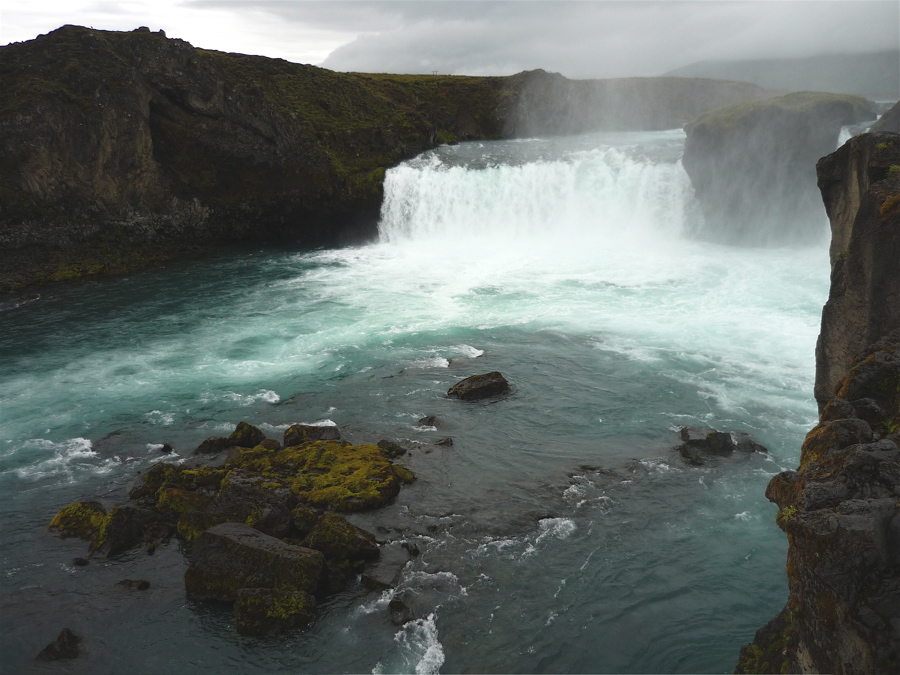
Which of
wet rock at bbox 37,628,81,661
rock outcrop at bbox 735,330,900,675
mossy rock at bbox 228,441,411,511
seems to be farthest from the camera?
mossy rock at bbox 228,441,411,511

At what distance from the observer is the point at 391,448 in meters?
18.4

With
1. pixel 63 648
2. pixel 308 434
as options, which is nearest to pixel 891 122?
pixel 308 434

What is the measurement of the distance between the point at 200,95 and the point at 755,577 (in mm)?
41160

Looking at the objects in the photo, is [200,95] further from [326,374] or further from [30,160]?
[326,374]

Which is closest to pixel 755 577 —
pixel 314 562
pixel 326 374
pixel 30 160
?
pixel 314 562

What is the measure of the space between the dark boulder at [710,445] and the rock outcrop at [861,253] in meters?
2.87

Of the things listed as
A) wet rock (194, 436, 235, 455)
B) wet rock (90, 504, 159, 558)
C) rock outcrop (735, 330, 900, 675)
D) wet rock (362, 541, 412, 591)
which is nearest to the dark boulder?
wet rock (362, 541, 412, 591)

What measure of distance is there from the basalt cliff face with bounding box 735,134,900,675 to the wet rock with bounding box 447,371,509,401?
10.5 metres

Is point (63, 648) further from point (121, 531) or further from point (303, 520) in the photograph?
point (303, 520)

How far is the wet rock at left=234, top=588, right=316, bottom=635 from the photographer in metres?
12.4

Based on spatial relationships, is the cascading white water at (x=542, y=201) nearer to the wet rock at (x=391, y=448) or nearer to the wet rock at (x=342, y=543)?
the wet rock at (x=391, y=448)

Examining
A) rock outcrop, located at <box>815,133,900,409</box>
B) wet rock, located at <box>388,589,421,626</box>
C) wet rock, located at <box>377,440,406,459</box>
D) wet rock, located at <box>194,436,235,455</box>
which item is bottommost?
wet rock, located at <box>388,589,421,626</box>

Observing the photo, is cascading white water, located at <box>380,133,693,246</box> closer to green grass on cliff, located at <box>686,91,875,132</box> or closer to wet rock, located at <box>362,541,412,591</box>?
green grass on cliff, located at <box>686,91,875,132</box>

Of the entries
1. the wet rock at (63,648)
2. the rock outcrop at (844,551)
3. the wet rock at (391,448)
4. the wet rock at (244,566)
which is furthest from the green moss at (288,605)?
the rock outcrop at (844,551)
